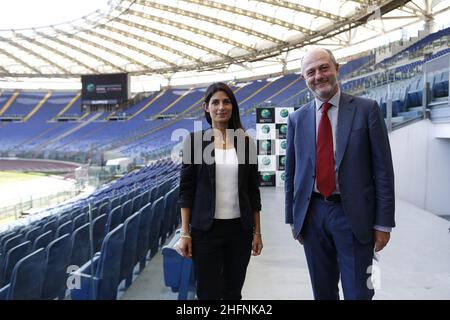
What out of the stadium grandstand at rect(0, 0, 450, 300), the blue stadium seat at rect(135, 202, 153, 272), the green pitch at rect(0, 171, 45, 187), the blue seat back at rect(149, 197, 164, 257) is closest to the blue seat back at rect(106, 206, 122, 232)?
the stadium grandstand at rect(0, 0, 450, 300)

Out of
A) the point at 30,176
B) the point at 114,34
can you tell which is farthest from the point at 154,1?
the point at 30,176

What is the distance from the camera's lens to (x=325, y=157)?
211cm

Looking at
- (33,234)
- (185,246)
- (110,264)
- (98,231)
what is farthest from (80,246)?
(185,246)

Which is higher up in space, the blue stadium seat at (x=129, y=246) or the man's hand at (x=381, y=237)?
the man's hand at (x=381, y=237)

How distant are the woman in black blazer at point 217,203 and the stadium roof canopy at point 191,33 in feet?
47.8

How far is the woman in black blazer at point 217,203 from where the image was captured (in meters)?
2.18

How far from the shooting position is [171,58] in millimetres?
25656

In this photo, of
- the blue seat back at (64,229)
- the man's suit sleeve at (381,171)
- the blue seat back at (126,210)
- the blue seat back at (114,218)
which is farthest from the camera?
the blue seat back at (126,210)

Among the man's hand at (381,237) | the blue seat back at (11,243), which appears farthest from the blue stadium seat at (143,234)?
the man's hand at (381,237)

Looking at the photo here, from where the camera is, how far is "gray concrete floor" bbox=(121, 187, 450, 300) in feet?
10.2

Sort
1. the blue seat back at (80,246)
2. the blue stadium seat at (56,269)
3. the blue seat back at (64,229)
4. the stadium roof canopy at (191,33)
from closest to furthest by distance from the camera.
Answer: the blue stadium seat at (56,269) < the blue seat back at (80,246) < the blue seat back at (64,229) < the stadium roof canopy at (191,33)

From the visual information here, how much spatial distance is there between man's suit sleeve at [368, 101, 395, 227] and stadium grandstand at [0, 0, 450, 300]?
139cm

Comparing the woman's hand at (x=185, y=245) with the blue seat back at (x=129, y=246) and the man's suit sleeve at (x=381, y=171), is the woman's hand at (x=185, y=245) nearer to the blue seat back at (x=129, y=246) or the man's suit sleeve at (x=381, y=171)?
the blue seat back at (x=129, y=246)
